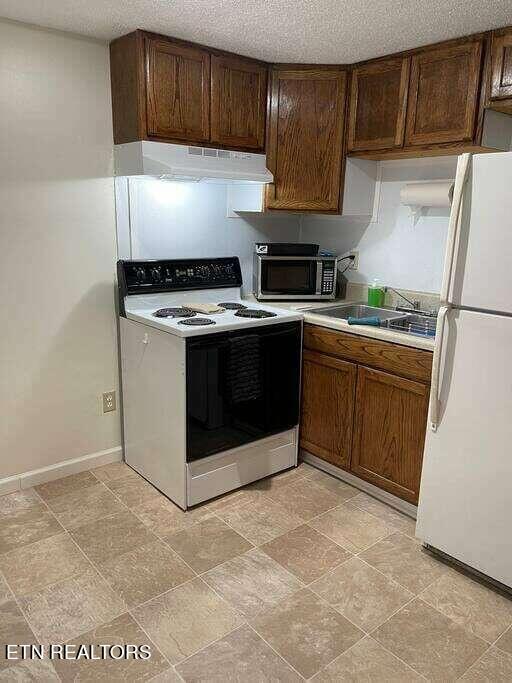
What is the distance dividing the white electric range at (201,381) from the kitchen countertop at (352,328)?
11 cm

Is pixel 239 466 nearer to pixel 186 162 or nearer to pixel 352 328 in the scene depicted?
pixel 352 328

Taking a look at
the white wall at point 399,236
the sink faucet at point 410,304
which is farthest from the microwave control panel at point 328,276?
the sink faucet at point 410,304

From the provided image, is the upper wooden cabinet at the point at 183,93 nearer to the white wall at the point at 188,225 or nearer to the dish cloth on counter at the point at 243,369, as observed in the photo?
the white wall at the point at 188,225

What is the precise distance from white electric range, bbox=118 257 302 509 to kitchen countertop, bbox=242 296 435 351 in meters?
0.11

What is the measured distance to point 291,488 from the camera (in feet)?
9.17

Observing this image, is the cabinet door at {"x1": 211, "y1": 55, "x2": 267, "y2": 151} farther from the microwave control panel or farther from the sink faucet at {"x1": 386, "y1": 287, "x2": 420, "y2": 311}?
the sink faucet at {"x1": 386, "y1": 287, "x2": 420, "y2": 311}

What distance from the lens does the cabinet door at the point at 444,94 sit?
2316 millimetres

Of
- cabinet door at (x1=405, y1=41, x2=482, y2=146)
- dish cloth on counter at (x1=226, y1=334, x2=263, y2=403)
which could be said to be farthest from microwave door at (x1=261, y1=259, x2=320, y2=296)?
cabinet door at (x1=405, y1=41, x2=482, y2=146)

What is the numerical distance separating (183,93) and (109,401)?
1.72 m

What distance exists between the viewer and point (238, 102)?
2742 millimetres

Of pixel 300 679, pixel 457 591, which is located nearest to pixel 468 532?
pixel 457 591

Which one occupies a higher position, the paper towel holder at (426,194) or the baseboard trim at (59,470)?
the paper towel holder at (426,194)

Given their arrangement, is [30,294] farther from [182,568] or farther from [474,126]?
[474,126]

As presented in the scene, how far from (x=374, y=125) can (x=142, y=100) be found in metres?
1.22
